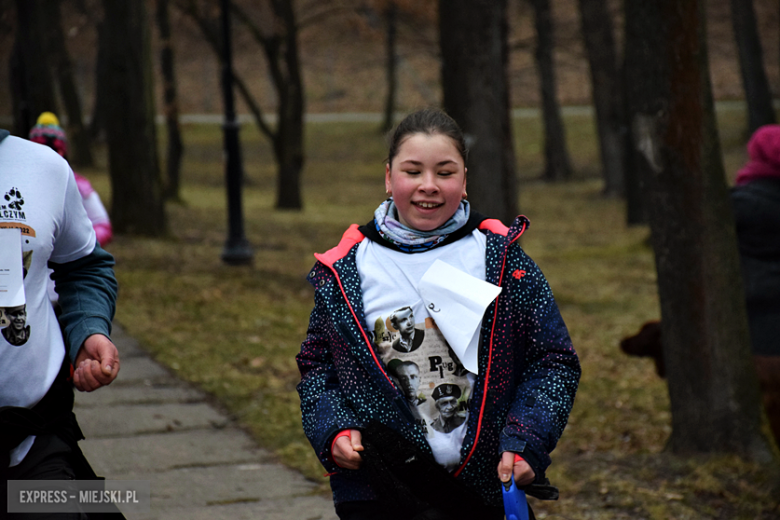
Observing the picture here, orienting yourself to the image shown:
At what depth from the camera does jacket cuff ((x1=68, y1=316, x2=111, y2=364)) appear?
104 inches

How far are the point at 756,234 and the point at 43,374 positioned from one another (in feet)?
13.8

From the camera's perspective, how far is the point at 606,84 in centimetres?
2417

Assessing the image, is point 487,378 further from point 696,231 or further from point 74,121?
point 74,121

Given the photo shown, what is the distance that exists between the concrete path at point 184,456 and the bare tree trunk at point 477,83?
3802 mm

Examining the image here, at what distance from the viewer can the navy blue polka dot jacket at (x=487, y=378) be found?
2482mm

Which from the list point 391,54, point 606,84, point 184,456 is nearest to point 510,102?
point 606,84

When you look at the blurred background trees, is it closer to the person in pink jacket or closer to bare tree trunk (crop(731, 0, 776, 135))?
bare tree trunk (crop(731, 0, 776, 135))

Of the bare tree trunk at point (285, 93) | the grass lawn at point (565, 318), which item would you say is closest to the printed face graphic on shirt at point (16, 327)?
the grass lawn at point (565, 318)

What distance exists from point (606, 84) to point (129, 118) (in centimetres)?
1401

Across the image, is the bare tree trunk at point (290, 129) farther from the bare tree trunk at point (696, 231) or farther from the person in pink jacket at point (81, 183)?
the bare tree trunk at point (696, 231)

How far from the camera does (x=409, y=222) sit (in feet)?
8.64

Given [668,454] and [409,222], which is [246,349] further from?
[409,222]

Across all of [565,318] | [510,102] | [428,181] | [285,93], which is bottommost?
[565,318]

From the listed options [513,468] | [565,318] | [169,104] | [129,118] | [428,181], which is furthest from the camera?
[169,104]
